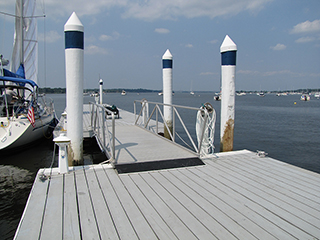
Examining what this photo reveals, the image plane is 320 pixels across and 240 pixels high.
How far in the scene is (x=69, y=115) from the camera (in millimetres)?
4621

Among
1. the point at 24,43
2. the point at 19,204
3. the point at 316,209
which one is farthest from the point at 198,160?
the point at 24,43

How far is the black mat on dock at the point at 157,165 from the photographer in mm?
4133

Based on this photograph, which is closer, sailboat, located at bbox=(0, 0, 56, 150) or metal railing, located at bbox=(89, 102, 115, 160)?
metal railing, located at bbox=(89, 102, 115, 160)

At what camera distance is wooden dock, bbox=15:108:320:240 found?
2.39 metres

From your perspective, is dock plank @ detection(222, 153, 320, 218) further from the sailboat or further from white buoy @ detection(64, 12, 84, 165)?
the sailboat

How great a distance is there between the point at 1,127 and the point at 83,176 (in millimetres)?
6507

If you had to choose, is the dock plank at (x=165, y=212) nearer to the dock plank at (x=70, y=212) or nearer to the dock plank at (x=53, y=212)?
the dock plank at (x=70, y=212)

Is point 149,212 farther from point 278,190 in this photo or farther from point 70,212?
point 278,190

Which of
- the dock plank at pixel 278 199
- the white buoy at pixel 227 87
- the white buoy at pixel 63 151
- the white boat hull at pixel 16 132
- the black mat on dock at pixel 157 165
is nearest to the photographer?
the dock plank at pixel 278 199

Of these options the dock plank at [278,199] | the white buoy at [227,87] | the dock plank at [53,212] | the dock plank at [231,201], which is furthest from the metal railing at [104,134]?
the white buoy at [227,87]

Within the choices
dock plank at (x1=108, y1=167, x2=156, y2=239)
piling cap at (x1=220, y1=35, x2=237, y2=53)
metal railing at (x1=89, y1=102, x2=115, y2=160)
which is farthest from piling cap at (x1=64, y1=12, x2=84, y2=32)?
piling cap at (x1=220, y1=35, x2=237, y2=53)

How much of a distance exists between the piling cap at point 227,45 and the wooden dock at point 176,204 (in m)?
2.72

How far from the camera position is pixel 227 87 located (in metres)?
5.66

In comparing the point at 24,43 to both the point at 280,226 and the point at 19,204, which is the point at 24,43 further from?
the point at 280,226
